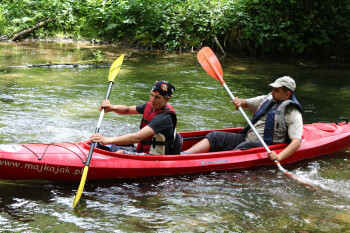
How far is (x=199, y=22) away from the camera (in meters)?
13.0

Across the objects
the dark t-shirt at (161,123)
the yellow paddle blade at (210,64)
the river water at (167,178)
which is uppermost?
the yellow paddle blade at (210,64)

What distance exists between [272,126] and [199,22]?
8.81m

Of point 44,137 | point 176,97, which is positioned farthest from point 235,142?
point 176,97

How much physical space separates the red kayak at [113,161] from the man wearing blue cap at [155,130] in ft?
0.45

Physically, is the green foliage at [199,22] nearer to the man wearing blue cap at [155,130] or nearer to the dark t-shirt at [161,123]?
the man wearing blue cap at [155,130]

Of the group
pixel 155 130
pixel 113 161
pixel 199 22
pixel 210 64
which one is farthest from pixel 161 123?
pixel 199 22

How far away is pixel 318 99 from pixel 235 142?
362cm

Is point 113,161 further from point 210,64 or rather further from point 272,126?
point 210,64

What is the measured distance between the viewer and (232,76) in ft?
31.9

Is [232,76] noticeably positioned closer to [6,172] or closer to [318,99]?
[318,99]

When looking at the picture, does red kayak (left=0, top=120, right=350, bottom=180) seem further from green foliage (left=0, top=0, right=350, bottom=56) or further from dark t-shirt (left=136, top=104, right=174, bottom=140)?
green foliage (left=0, top=0, right=350, bottom=56)

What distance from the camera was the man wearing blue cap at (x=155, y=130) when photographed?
399 centimetres

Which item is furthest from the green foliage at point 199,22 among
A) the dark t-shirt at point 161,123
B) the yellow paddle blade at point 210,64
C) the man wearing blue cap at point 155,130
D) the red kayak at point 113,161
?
the dark t-shirt at point 161,123

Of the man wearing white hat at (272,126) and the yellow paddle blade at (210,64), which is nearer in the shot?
the man wearing white hat at (272,126)
